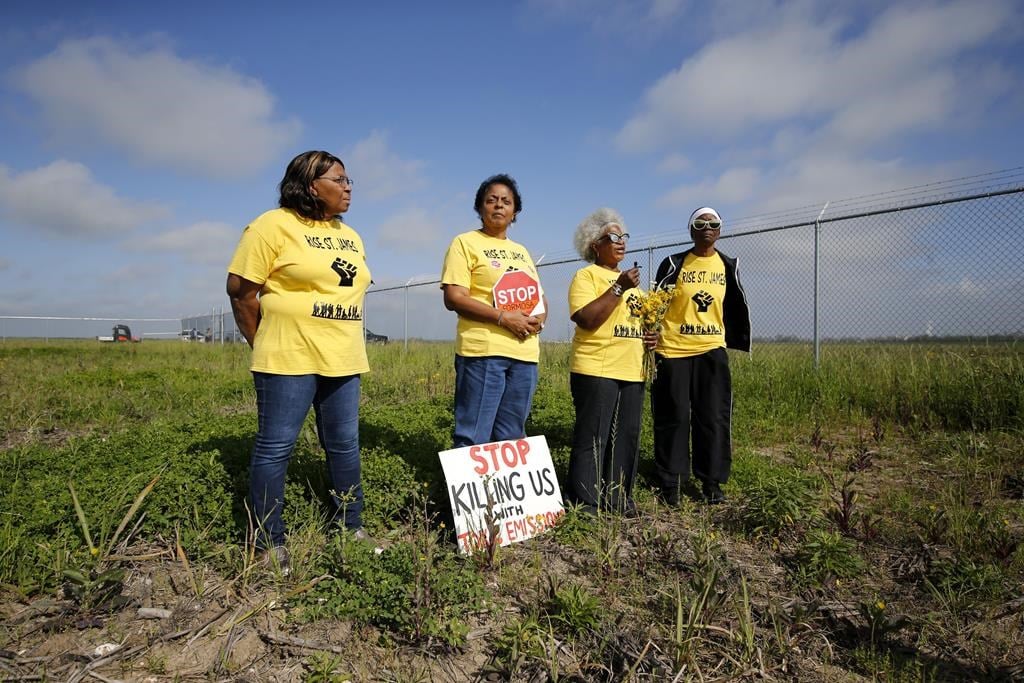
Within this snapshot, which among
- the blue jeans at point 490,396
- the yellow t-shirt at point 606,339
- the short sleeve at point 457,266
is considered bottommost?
the blue jeans at point 490,396

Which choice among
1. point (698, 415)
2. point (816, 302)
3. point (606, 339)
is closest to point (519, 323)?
point (606, 339)

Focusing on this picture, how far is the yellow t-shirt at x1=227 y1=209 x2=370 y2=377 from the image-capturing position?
2.57 m

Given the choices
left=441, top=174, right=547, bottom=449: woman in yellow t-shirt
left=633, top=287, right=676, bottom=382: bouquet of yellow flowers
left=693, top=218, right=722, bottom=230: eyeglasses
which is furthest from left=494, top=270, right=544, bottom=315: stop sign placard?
left=693, top=218, right=722, bottom=230: eyeglasses

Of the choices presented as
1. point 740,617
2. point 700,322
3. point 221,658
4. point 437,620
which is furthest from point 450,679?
point 700,322

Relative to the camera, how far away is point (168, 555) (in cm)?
281

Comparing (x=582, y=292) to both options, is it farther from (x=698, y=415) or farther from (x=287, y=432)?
(x=287, y=432)

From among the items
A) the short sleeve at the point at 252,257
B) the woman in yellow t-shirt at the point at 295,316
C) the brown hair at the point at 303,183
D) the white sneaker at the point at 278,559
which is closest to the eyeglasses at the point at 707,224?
the woman in yellow t-shirt at the point at 295,316

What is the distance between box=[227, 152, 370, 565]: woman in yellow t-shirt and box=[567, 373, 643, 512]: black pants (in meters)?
1.26

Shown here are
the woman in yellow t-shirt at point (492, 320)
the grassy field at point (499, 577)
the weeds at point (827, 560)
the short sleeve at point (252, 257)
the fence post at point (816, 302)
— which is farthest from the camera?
the fence post at point (816, 302)

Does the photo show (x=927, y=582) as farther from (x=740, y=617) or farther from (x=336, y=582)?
(x=336, y=582)

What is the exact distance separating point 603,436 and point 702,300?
46.2 inches

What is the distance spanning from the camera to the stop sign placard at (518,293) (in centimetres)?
318

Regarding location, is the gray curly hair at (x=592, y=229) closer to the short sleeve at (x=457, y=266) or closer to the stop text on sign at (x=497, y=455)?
the short sleeve at (x=457, y=266)

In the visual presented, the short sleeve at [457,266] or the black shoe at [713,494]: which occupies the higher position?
the short sleeve at [457,266]
